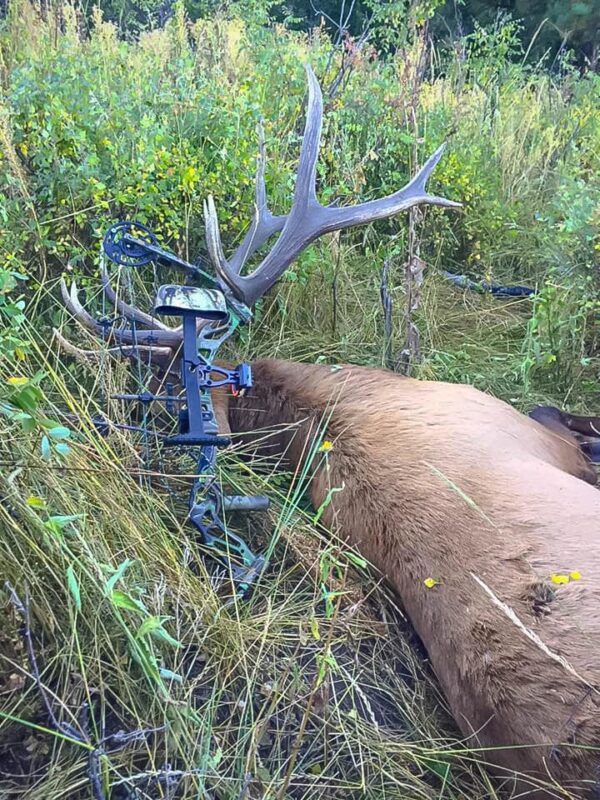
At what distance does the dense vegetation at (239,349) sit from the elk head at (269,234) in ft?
0.93

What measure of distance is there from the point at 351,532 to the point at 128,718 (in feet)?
3.57

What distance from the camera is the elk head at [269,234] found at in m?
3.27

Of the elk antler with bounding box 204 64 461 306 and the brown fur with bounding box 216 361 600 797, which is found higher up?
the elk antler with bounding box 204 64 461 306

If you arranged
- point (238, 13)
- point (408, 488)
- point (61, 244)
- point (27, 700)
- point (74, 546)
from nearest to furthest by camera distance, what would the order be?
point (27, 700) → point (74, 546) → point (408, 488) → point (61, 244) → point (238, 13)

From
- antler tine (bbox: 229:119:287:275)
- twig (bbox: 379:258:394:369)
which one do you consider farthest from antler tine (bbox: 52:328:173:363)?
twig (bbox: 379:258:394:369)

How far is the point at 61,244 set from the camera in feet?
11.3

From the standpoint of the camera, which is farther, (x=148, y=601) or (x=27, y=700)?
(x=148, y=601)

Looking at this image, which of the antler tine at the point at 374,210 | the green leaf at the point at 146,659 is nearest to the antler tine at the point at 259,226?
the antler tine at the point at 374,210

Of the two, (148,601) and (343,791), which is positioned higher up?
(148,601)

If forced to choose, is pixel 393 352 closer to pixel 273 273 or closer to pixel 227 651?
pixel 273 273

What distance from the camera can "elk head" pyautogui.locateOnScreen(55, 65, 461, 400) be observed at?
3.27 meters

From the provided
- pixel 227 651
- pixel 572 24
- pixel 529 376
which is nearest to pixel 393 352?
pixel 529 376

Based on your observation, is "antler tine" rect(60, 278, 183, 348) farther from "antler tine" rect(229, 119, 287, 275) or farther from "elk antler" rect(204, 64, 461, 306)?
"antler tine" rect(229, 119, 287, 275)

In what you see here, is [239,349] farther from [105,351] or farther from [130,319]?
[105,351]
